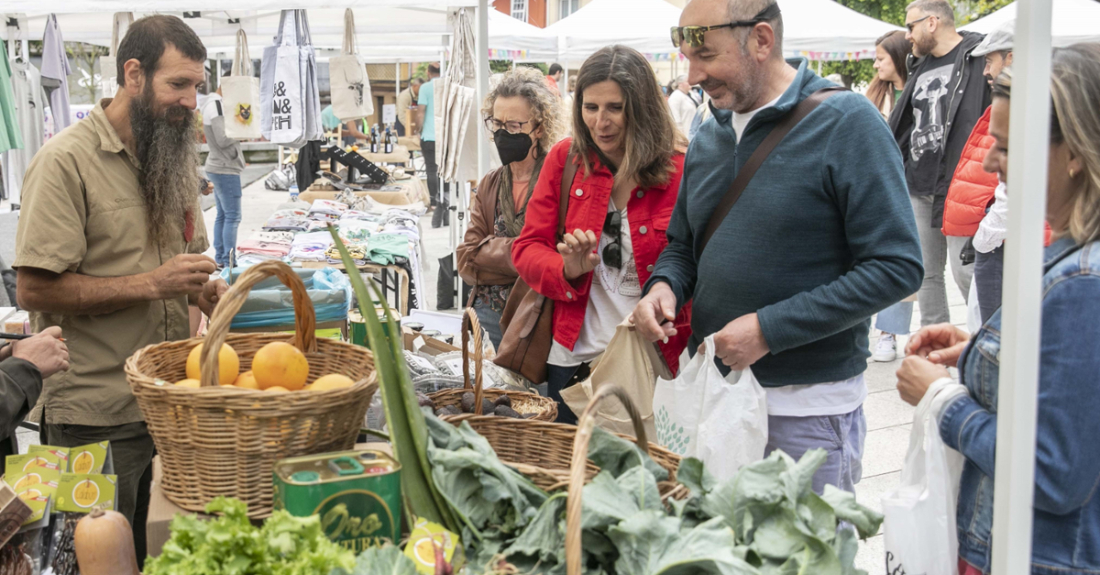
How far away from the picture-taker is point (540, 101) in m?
3.56

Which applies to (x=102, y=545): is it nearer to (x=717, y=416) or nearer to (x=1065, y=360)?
(x=717, y=416)

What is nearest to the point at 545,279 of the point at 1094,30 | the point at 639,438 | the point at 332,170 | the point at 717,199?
the point at 717,199

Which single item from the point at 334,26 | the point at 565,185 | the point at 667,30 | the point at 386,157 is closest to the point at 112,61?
the point at 334,26

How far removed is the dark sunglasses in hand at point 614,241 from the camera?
2.76m

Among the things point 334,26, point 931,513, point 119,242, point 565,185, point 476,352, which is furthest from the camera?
point 334,26

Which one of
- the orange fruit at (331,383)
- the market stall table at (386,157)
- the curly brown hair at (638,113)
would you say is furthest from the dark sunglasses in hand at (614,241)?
the market stall table at (386,157)

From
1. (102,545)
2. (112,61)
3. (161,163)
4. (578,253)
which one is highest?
(112,61)

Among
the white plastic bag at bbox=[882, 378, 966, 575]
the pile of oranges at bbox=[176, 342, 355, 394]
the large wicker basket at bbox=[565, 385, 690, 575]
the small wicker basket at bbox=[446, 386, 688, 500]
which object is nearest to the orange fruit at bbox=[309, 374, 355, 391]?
the pile of oranges at bbox=[176, 342, 355, 394]

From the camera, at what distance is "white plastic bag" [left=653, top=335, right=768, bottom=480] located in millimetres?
2158

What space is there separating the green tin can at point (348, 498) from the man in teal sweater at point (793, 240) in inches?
41.2

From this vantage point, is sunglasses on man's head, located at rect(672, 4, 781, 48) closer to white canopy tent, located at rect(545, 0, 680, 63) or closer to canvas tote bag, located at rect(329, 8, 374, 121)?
canvas tote bag, located at rect(329, 8, 374, 121)

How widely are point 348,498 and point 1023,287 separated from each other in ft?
3.34

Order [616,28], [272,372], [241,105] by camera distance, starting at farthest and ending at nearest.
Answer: [616,28], [241,105], [272,372]

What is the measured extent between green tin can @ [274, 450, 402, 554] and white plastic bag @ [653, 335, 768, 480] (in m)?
1.05
